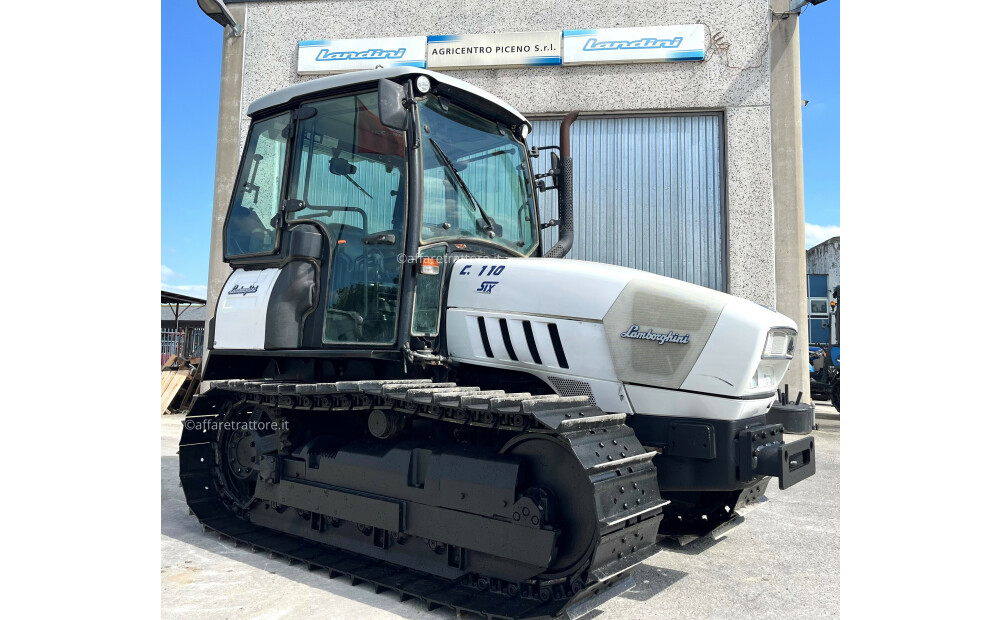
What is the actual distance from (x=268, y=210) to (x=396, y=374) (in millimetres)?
1761

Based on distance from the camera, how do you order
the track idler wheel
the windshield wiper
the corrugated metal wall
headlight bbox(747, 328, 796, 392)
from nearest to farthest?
the track idler wheel → headlight bbox(747, 328, 796, 392) → the windshield wiper → the corrugated metal wall

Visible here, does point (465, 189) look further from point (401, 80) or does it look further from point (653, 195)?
point (653, 195)

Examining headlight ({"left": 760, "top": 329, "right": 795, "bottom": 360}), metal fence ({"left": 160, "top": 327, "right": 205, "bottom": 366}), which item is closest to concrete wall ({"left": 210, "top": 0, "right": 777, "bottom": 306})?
headlight ({"left": 760, "top": 329, "right": 795, "bottom": 360})

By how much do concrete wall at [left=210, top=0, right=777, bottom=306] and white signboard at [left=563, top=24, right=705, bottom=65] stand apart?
0.12 meters

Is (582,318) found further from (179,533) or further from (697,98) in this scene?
(697,98)

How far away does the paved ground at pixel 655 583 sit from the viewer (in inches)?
129

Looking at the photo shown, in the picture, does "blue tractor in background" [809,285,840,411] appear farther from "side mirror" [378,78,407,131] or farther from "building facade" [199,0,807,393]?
"side mirror" [378,78,407,131]

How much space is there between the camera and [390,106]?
3607 millimetres

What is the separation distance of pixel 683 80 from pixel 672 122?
25.6 inches

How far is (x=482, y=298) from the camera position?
12.6 feet

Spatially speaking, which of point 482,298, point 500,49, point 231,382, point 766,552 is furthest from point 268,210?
point 500,49

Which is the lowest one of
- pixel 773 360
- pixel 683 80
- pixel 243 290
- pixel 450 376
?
pixel 450 376

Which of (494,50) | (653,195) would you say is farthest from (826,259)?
(494,50)

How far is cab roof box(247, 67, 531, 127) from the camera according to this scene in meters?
4.00
